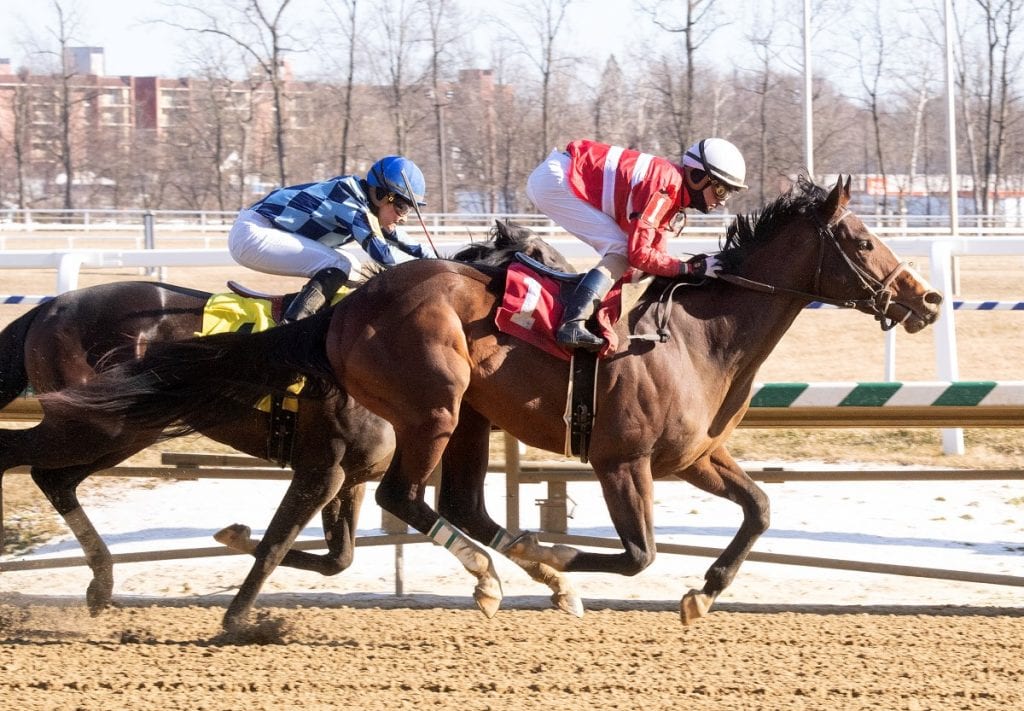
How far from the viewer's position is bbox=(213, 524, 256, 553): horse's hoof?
5.21m

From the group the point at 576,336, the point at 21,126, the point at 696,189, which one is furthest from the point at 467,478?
the point at 21,126

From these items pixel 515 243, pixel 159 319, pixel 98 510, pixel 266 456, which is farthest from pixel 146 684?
pixel 98 510

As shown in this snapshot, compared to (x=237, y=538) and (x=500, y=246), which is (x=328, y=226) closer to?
(x=500, y=246)

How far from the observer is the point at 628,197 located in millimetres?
4770

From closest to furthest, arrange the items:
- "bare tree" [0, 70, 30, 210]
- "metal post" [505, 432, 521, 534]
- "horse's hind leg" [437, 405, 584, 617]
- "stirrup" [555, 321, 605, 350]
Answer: "stirrup" [555, 321, 605, 350] < "horse's hind leg" [437, 405, 584, 617] < "metal post" [505, 432, 521, 534] < "bare tree" [0, 70, 30, 210]

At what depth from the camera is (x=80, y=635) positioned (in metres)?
5.07

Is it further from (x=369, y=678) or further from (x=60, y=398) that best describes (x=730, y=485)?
(x=60, y=398)

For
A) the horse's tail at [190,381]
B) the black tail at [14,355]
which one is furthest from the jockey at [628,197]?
the black tail at [14,355]

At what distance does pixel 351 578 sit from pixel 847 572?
238 centimetres

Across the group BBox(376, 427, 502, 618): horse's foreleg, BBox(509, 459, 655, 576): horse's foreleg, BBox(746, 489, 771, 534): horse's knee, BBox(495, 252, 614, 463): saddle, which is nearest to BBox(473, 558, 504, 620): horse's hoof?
BBox(376, 427, 502, 618): horse's foreleg

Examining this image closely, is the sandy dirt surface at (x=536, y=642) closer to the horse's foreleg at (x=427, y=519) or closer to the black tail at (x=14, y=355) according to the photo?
Result: the horse's foreleg at (x=427, y=519)

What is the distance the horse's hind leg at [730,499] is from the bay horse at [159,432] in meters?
1.05

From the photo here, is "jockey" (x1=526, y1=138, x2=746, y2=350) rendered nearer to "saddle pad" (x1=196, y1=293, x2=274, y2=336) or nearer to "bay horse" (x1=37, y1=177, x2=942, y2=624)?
"bay horse" (x1=37, y1=177, x2=942, y2=624)

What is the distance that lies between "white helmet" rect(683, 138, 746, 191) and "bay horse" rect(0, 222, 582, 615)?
2.46ft
